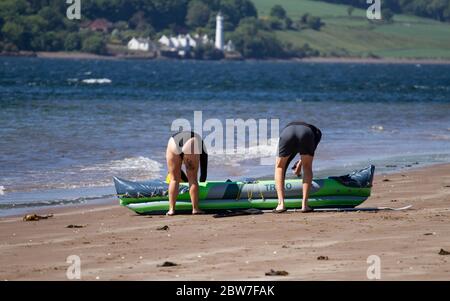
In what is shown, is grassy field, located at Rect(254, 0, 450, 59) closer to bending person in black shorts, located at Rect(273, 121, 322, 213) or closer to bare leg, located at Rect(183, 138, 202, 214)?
bending person in black shorts, located at Rect(273, 121, 322, 213)

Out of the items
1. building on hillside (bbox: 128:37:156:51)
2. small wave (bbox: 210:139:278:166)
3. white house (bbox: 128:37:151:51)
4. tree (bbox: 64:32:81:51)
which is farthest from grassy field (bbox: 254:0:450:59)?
small wave (bbox: 210:139:278:166)

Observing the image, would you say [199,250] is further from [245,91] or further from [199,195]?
[245,91]

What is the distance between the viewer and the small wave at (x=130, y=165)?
837 inches

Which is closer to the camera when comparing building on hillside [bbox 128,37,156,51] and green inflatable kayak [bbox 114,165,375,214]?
green inflatable kayak [bbox 114,165,375,214]

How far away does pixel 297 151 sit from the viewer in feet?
49.1

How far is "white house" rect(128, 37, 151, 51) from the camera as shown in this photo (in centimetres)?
18400

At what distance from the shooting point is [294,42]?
199 meters

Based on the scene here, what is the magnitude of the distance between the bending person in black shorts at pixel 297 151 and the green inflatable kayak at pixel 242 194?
0.17 metres

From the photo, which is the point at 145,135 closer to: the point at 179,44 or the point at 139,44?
the point at 139,44

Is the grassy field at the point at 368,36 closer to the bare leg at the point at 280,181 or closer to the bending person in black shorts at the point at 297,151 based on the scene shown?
the bending person in black shorts at the point at 297,151

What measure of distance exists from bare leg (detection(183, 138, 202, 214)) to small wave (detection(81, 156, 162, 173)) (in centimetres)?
608
